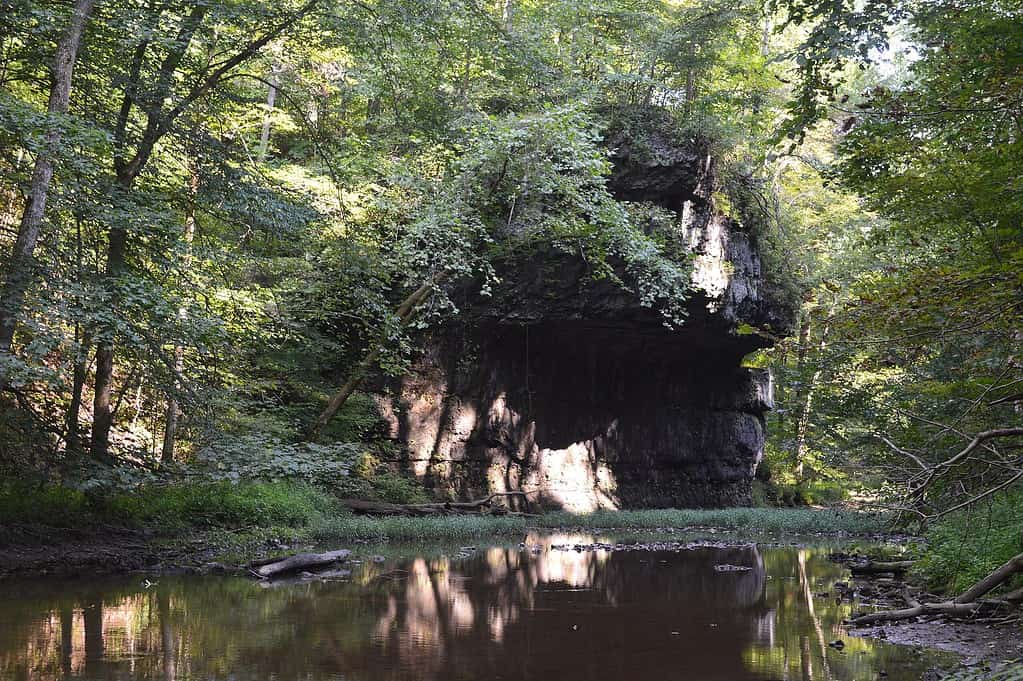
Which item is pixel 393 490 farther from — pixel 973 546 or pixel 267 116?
pixel 973 546

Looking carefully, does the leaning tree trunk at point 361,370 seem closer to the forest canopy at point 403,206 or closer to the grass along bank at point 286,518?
the forest canopy at point 403,206

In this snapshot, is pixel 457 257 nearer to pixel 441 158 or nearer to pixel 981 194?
pixel 441 158

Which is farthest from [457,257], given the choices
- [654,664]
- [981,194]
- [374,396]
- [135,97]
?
[654,664]

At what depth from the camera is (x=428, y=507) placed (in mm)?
20828

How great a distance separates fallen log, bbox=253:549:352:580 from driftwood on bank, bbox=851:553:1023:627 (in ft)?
25.4

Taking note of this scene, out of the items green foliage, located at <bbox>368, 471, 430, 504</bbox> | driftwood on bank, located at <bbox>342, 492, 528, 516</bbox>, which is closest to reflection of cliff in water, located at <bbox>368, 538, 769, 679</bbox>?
driftwood on bank, located at <bbox>342, 492, 528, 516</bbox>

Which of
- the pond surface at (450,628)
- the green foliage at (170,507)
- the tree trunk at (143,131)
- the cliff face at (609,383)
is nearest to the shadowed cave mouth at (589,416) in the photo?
the cliff face at (609,383)

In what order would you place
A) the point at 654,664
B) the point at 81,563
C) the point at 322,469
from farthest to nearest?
the point at 322,469
the point at 81,563
the point at 654,664

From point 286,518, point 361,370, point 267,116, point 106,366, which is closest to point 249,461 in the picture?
point 106,366

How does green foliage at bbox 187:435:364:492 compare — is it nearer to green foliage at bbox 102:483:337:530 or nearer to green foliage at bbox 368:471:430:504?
green foliage at bbox 102:483:337:530

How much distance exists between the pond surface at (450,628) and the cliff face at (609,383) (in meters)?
10.9

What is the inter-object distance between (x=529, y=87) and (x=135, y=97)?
11850 mm

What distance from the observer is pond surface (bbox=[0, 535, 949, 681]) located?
21.6 feet

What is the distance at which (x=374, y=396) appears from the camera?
22469 millimetres
